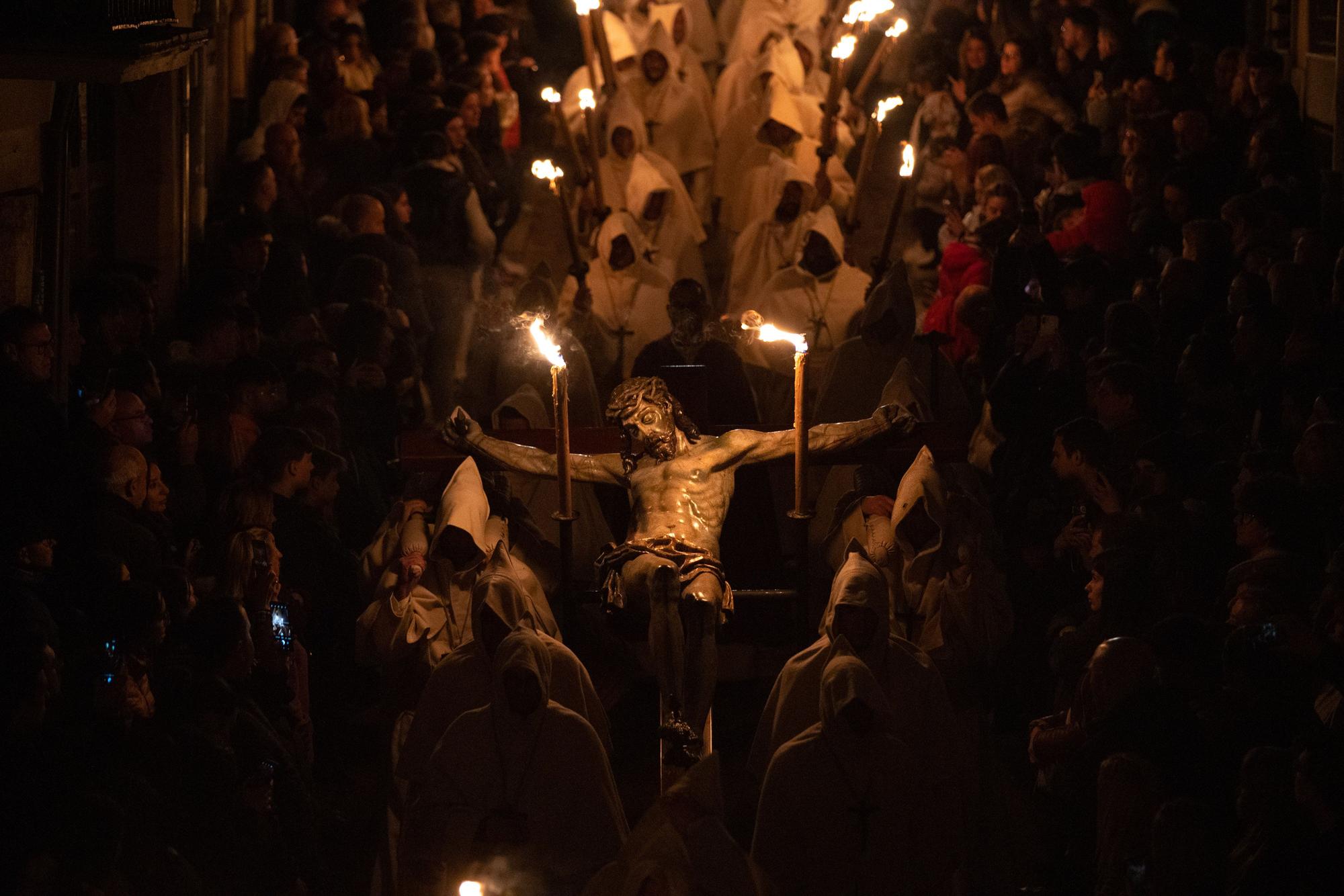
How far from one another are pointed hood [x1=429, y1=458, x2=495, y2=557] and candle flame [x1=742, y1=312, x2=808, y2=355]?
1233 millimetres

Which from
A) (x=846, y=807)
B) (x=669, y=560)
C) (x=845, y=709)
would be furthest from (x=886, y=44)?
(x=846, y=807)

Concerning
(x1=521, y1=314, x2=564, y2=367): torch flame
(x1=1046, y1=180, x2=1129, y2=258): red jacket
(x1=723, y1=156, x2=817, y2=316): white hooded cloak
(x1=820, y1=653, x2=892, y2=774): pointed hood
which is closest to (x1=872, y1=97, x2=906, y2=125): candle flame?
(x1=1046, y1=180, x2=1129, y2=258): red jacket

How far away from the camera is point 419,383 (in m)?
13.0

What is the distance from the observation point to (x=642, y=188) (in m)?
15.9

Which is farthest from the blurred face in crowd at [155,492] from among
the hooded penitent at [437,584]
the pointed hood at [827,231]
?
the pointed hood at [827,231]

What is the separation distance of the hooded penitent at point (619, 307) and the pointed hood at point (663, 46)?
3.65m

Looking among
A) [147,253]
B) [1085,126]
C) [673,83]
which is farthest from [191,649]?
[673,83]

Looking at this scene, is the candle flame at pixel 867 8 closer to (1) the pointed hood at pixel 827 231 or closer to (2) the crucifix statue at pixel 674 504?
(1) the pointed hood at pixel 827 231

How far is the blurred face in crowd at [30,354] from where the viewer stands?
9445 millimetres

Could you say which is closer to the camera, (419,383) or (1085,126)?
(419,383)

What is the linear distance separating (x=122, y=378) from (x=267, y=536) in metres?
1.02

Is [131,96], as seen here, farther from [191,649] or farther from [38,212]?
[191,649]

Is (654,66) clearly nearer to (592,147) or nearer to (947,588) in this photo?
(592,147)

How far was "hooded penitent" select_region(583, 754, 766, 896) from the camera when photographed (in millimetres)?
7793
